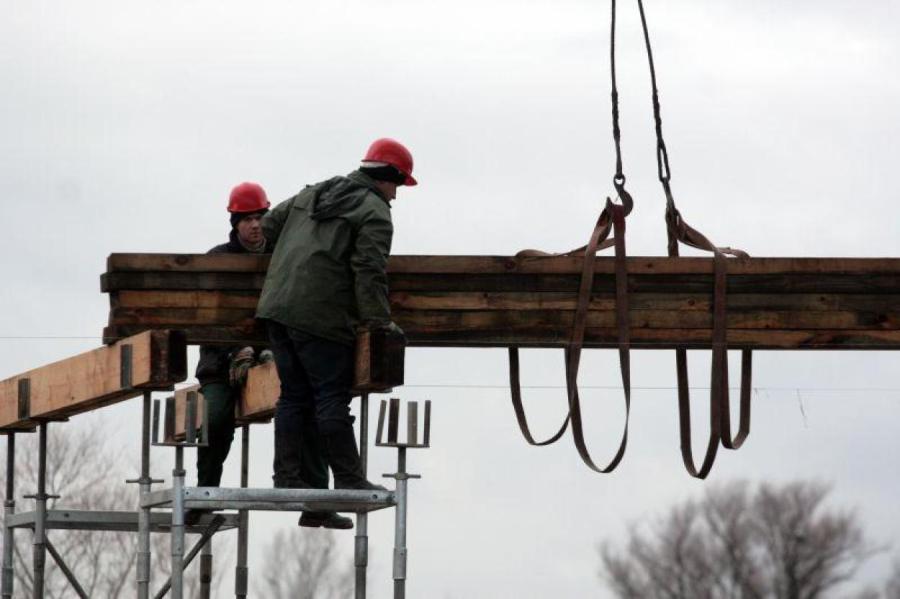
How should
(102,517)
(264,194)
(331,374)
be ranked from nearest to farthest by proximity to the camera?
(331,374), (264,194), (102,517)

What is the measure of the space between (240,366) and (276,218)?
6.99 feet

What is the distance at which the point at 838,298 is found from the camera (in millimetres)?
13156

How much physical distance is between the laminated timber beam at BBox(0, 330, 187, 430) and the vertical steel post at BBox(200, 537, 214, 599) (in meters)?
1.53

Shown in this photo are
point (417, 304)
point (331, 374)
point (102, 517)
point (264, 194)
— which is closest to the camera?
point (331, 374)

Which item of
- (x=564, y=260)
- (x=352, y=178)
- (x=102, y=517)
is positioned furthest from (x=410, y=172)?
(x=102, y=517)

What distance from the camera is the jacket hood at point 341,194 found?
11898mm

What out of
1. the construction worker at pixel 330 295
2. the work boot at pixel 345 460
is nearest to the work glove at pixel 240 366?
the construction worker at pixel 330 295

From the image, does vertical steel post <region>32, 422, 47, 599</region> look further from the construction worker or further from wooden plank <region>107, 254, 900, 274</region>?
the construction worker

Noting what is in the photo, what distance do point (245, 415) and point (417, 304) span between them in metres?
2.06

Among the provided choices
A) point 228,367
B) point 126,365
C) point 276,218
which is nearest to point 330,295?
point 276,218

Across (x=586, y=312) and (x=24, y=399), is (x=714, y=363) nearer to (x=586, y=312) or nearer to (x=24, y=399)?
(x=586, y=312)

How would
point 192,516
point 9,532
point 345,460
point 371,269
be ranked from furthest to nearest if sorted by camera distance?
1. point 9,532
2. point 192,516
3. point 345,460
4. point 371,269

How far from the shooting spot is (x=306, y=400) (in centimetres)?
1231

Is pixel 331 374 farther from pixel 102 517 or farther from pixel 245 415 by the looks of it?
pixel 102 517
